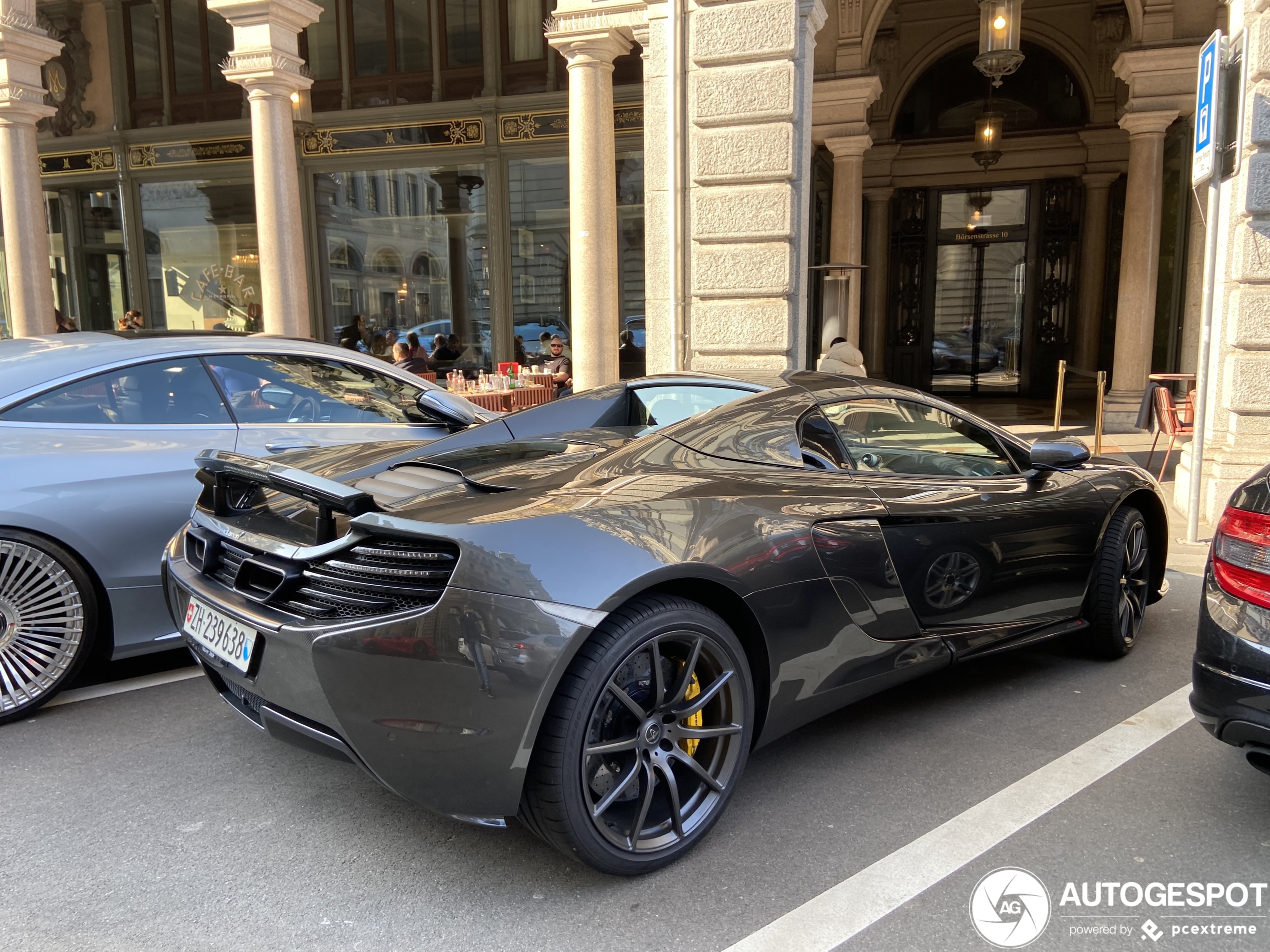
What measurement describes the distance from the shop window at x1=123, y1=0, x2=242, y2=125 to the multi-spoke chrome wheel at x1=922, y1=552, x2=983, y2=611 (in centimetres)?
1540

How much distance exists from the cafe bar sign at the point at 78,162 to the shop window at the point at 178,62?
871 millimetres

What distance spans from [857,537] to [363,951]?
1.77 meters

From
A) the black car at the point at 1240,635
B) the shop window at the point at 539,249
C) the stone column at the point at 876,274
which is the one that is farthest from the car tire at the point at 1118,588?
the stone column at the point at 876,274

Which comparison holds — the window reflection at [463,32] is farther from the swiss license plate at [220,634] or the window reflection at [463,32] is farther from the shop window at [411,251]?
the swiss license plate at [220,634]

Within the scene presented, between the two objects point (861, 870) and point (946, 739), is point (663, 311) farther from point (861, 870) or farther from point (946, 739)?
point (861, 870)

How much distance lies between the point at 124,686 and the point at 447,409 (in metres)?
1.79

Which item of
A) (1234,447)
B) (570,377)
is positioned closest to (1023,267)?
(570,377)

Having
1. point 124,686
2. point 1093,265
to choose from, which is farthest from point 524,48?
point 124,686

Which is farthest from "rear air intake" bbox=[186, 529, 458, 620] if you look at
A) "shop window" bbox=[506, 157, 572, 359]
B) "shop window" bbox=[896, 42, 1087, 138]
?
"shop window" bbox=[896, 42, 1087, 138]

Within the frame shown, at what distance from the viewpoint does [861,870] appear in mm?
2477

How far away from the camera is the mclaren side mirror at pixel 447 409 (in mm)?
4371

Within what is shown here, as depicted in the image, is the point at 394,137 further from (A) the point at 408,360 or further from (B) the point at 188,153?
(A) the point at 408,360

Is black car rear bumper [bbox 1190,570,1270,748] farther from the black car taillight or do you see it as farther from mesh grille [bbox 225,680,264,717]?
mesh grille [bbox 225,680,264,717]

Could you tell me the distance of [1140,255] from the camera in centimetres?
1185
